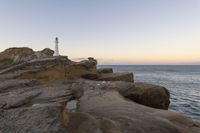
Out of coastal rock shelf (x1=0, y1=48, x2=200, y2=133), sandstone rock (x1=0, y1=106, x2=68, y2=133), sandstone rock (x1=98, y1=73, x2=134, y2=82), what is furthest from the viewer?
sandstone rock (x1=98, y1=73, x2=134, y2=82)

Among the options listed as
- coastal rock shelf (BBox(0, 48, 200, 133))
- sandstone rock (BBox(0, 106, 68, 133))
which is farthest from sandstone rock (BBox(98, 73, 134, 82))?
sandstone rock (BBox(0, 106, 68, 133))

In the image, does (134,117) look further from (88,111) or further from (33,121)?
(33,121)

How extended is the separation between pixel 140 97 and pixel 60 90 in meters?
3.60

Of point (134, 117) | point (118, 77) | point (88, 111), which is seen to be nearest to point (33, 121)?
point (88, 111)

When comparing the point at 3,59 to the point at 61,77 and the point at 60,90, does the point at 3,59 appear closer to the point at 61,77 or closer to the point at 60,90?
the point at 61,77

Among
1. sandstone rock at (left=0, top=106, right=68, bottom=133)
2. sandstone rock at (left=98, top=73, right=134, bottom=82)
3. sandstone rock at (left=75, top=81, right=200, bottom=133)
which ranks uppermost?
sandstone rock at (left=98, top=73, right=134, bottom=82)

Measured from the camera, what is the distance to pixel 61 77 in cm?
1667

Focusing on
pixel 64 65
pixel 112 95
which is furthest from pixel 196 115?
pixel 112 95

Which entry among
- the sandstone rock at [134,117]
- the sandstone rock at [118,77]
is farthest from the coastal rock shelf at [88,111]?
the sandstone rock at [118,77]

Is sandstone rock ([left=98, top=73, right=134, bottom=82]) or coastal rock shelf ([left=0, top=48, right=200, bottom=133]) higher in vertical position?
sandstone rock ([left=98, top=73, right=134, bottom=82])

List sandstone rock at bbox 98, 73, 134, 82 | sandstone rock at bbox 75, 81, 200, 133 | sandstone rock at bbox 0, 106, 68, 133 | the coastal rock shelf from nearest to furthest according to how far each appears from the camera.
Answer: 1. sandstone rock at bbox 0, 106, 68, 133
2. the coastal rock shelf
3. sandstone rock at bbox 75, 81, 200, 133
4. sandstone rock at bbox 98, 73, 134, 82

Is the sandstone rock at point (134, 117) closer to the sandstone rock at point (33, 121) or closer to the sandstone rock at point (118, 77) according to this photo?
the sandstone rock at point (33, 121)

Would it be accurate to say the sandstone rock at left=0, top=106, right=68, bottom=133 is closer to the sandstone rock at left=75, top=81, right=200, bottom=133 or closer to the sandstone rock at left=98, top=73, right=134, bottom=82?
the sandstone rock at left=75, top=81, right=200, bottom=133

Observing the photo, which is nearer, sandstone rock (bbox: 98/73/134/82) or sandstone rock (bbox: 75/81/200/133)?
sandstone rock (bbox: 75/81/200/133)
